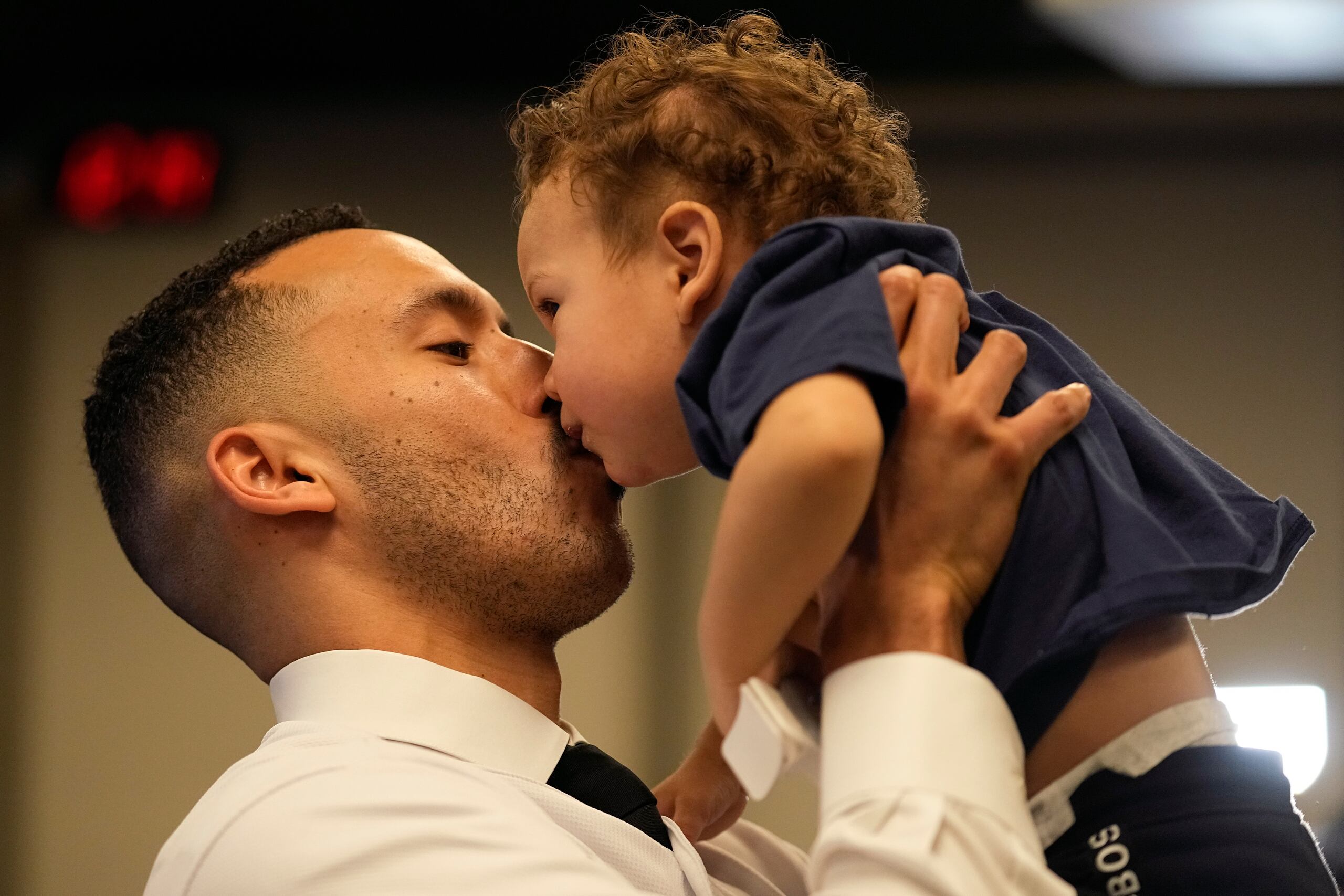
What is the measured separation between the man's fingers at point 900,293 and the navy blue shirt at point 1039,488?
0.02 meters

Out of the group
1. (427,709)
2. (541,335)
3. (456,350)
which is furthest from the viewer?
(541,335)

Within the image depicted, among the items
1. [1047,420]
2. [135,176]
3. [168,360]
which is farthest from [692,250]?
[135,176]

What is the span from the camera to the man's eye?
131cm

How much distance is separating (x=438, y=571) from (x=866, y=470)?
61cm

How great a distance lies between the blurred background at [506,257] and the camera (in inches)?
103

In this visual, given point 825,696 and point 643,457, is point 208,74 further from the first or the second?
point 825,696

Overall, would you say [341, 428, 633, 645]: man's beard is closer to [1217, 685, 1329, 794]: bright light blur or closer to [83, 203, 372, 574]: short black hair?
[83, 203, 372, 574]: short black hair

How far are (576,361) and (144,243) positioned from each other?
2.21 metres

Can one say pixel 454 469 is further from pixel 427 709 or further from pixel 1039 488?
pixel 1039 488

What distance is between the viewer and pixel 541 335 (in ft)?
9.25

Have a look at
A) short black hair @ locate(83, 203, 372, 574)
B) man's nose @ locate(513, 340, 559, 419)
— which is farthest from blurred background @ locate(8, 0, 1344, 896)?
man's nose @ locate(513, 340, 559, 419)

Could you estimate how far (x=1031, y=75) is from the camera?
104 inches

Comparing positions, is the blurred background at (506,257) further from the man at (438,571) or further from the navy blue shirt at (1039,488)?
the navy blue shirt at (1039,488)

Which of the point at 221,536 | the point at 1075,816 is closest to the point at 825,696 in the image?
the point at 1075,816
